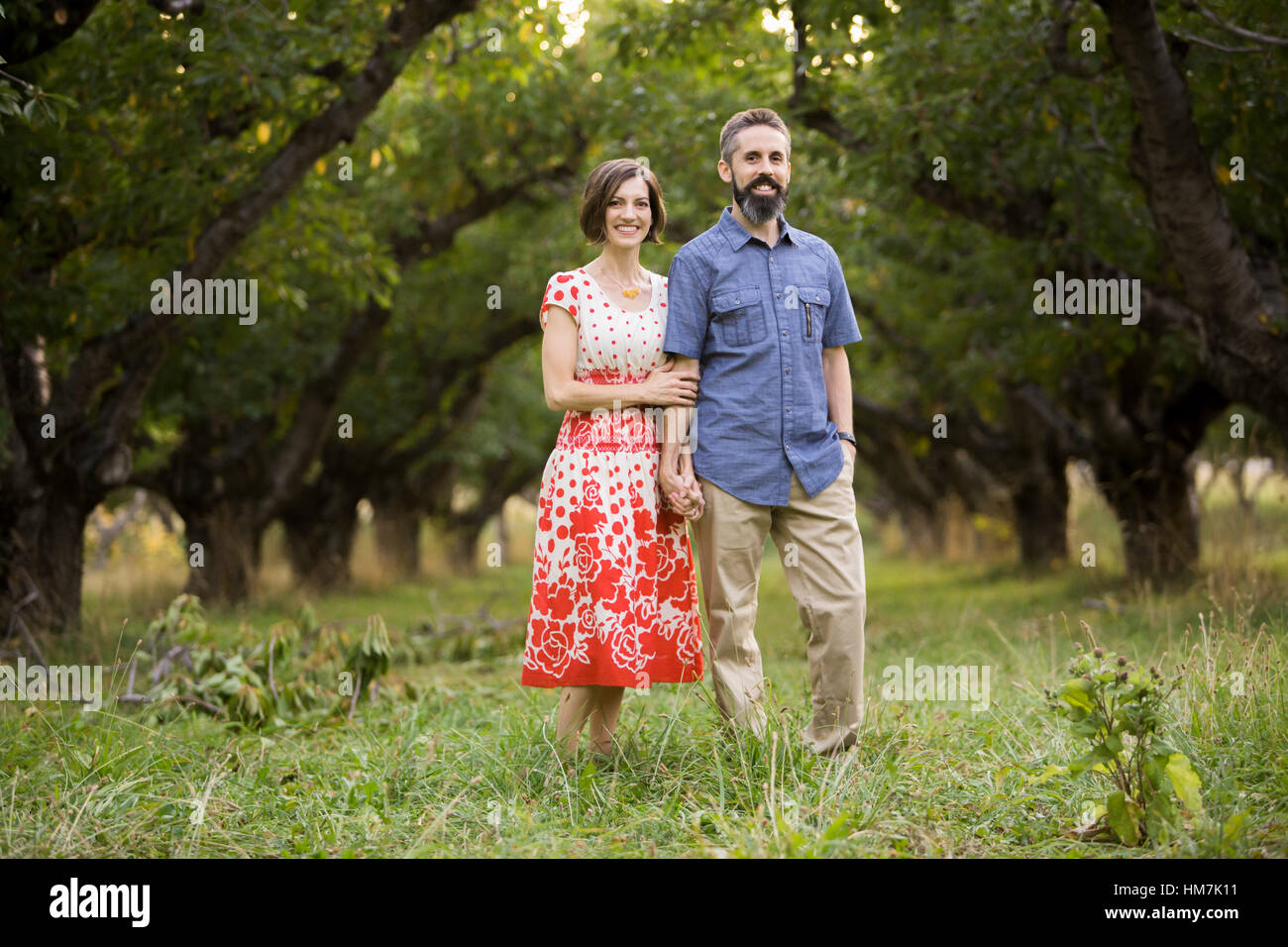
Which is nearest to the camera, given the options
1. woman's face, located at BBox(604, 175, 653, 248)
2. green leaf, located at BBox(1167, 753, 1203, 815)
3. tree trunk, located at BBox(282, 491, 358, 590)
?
green leaf, located at BBox(1167, 753, 1203, 815)

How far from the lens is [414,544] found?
20.6m

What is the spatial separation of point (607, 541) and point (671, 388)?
577 mm

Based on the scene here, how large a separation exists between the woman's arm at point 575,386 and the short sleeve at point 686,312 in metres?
0.12

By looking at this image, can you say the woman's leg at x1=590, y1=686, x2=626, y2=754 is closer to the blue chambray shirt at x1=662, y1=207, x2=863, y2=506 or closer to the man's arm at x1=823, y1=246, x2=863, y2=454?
the blue chambray shirt at x1=662, y1=207, x2=863, y2=506

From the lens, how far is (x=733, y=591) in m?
4.08

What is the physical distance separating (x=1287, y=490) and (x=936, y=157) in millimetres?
12554

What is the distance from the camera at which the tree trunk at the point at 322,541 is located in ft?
51.8

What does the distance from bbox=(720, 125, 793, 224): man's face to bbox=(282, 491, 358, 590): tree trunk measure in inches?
491

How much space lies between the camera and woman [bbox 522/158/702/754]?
404 cm

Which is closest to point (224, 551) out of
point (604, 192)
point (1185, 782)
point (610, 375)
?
point (610, 375)

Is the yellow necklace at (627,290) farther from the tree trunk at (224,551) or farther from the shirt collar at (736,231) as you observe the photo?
the tree trunk at (224,551)

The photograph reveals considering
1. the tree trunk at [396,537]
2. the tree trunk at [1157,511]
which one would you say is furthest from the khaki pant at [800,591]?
the tree trunk at [396,537]

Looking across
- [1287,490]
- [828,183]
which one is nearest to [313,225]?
[828,183]

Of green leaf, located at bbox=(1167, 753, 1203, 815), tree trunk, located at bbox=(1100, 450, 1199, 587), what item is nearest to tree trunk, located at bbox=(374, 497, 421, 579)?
tree trunk, located at bbox=(1100, 450, 1199, 587)
